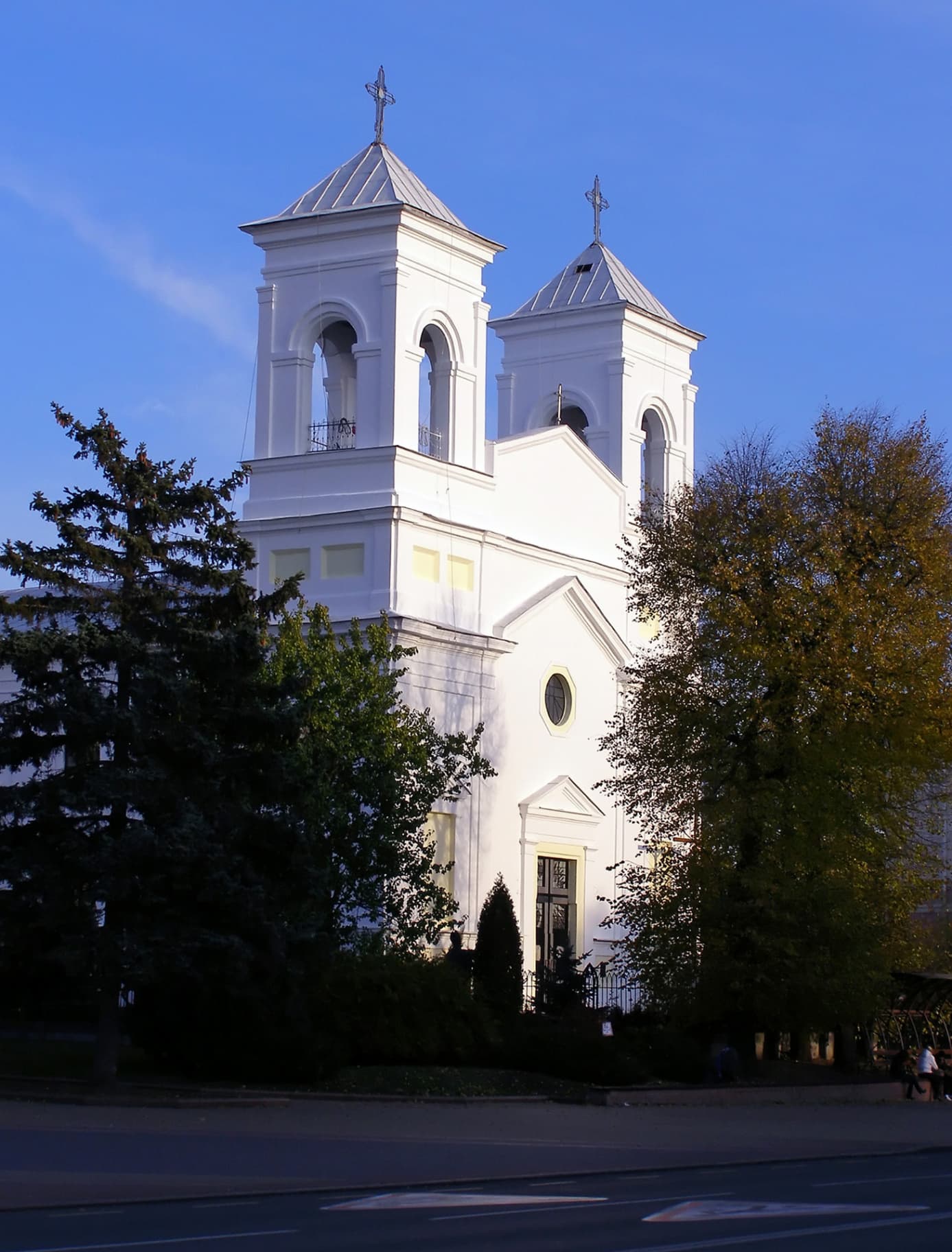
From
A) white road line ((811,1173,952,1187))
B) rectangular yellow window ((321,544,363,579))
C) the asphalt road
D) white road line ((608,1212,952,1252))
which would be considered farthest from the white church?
white road line ((608,1212,952,1252))

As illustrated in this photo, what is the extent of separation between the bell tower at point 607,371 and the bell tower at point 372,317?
21.2 ft

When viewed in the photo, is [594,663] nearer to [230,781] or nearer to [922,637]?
[922,637]

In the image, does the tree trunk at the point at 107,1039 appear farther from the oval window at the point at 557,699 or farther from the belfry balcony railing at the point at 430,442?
the oval window at the point at 557,699

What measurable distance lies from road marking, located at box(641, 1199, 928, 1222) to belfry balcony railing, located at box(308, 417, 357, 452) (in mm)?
28960

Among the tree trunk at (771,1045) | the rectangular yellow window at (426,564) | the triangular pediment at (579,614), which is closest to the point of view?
the tree trunk at (771,1045)

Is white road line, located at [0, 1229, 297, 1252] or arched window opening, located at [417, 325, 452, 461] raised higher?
arched window opening, located at [417, 325, 452, 461]

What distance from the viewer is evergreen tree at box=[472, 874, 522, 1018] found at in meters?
37.1

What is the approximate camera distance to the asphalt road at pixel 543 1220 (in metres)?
11.6

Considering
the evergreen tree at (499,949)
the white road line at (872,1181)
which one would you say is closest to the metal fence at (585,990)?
the evergreen tree at (499,949)

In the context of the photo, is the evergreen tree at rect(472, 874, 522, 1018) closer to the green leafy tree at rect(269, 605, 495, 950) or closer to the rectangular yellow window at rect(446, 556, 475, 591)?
the green leafy tree at rect(269, 605, 495, 950)

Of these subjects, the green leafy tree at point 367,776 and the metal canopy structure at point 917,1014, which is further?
the metal canopy structure at point 917,1014

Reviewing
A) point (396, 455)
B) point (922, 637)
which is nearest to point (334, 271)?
point (396, 455)

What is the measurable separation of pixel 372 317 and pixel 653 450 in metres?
11.6

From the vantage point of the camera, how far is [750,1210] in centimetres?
1385
